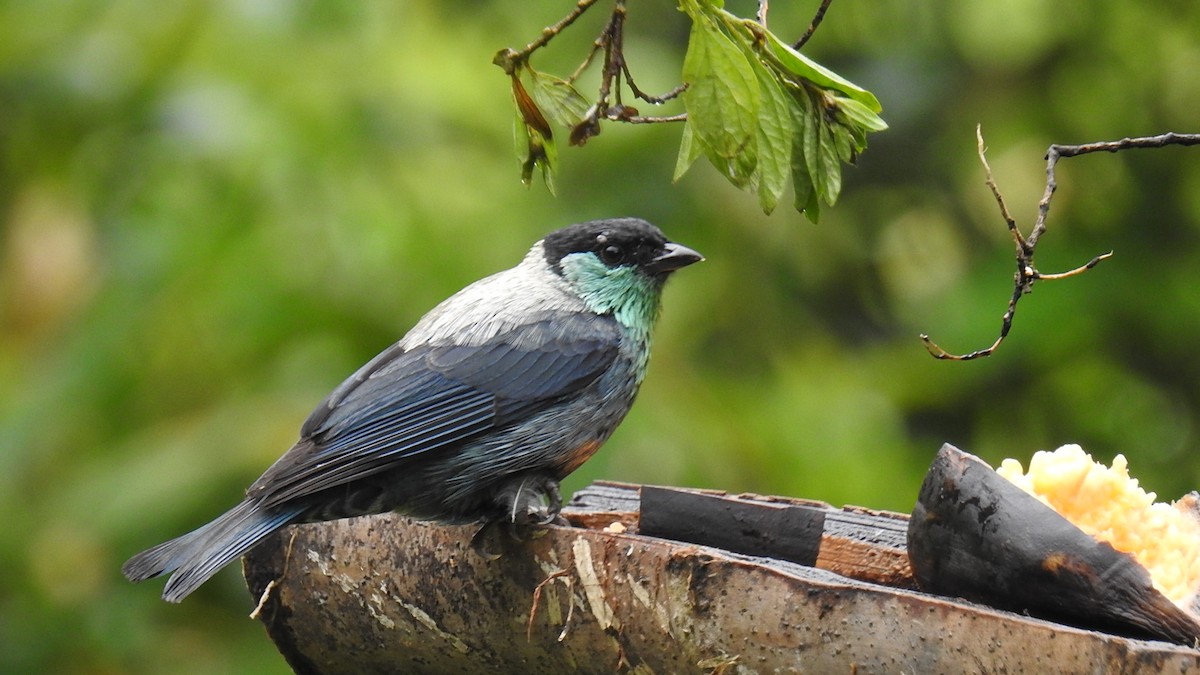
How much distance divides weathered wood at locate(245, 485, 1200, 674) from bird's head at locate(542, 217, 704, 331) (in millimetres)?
621

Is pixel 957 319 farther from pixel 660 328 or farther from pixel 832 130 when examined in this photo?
pixel 832 130

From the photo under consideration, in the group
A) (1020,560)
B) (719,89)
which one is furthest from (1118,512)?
(719,89)

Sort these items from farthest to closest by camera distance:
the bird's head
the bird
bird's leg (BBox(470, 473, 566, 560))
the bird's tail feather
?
the bird's head < the bird < the bird's tail feather < bird's leg (BBox(470, 473, 566, 560))

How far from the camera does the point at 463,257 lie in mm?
5246

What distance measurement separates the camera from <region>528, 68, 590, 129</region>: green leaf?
270 cm

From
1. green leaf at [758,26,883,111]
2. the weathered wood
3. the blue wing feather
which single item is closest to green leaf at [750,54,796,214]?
green leaf at [758,26,883,111]

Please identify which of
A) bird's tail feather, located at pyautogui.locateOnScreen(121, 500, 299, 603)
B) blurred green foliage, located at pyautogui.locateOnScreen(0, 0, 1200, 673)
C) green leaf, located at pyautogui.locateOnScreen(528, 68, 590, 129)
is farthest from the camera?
blurred green foliage, located at pyautogui.locateOnScreen(0, 0, 1200, 673)

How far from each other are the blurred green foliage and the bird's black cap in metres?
1.09

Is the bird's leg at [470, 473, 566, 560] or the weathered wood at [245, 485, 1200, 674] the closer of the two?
the weathered wood at [245, 485, 1200, 674]

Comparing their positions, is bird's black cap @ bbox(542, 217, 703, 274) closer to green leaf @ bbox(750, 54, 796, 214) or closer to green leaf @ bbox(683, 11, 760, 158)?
green leaf @ bbox(750, 54, 796, 214)

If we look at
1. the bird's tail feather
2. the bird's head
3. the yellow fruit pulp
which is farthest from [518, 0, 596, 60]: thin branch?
the bird's head

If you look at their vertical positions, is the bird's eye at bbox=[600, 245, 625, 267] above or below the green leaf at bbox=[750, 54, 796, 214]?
above

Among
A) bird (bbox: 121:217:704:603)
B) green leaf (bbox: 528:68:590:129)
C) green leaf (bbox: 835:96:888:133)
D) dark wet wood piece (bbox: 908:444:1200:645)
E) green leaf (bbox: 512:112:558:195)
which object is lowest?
dark wet wood piece (bbox: 908:444:1200:645)

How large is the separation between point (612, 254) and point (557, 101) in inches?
55.3
